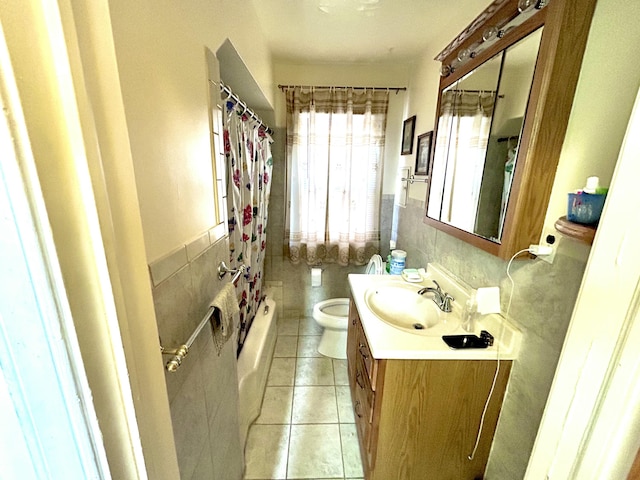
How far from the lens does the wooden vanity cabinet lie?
3.20 feet

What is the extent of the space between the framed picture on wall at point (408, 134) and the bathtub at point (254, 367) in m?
1.74

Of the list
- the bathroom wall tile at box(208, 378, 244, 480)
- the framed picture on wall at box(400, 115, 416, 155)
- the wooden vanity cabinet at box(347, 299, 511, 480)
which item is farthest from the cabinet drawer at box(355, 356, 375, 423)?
the framed picture on wall at box(400, 115, 416, 155)

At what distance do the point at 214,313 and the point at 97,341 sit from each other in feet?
1.84

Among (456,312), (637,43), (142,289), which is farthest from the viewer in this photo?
(456,312)

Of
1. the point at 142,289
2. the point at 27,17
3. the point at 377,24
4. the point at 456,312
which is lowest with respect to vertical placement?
the point at 456,312

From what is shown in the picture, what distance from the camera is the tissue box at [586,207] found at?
2.02ft

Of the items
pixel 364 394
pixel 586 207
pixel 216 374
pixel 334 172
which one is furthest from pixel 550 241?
pixel 334 172

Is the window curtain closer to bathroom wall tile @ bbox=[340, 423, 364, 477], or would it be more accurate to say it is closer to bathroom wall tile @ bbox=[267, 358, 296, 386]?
bathroom wall tile @ bbox=[340, 423, 364, 477]

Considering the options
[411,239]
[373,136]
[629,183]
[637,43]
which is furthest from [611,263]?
[373,136]

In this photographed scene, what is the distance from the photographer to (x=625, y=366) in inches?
16.0

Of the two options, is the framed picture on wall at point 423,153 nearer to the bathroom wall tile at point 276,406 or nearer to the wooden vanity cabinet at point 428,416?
the wooden vanity cabinet at point 428,416

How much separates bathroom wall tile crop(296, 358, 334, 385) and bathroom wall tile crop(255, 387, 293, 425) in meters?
0.13

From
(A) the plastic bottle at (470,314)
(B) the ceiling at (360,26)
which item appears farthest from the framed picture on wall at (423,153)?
(A) the plastic bottle at (470,314)

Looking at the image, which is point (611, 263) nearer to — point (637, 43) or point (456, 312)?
point (637, 43)
